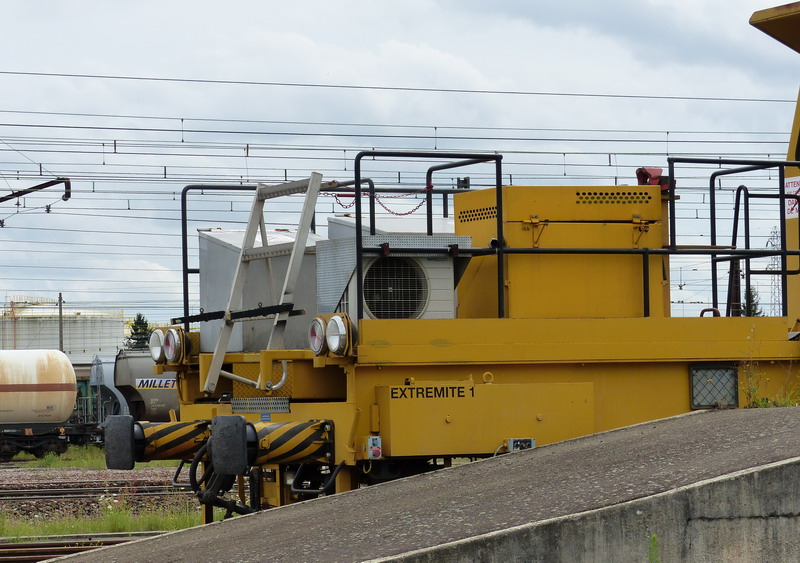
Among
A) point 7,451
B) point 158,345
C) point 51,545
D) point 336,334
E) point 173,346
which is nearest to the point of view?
point 336,334

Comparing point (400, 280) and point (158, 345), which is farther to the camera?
point (158, 345)

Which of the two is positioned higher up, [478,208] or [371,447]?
[478,208]

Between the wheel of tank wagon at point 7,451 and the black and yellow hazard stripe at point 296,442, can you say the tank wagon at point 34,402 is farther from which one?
the black and yellow hazard stripe at point 296,442

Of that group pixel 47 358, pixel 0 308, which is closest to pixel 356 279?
pixel 47 358

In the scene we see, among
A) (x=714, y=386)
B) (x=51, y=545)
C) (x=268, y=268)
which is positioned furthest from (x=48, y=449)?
(x=714, y=386)

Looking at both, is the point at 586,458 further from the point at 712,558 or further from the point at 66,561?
the point at 66,561

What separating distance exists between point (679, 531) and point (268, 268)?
418cm

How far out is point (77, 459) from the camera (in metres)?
27.7

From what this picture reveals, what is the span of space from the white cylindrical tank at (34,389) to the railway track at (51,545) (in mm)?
17602

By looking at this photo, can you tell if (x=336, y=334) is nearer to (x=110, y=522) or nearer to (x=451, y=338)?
(x=451, y=338)

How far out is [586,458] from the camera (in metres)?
6.66

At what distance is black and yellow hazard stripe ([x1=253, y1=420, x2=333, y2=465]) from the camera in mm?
7480

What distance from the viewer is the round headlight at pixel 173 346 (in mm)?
9445

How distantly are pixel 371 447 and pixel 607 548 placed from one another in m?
2.50
